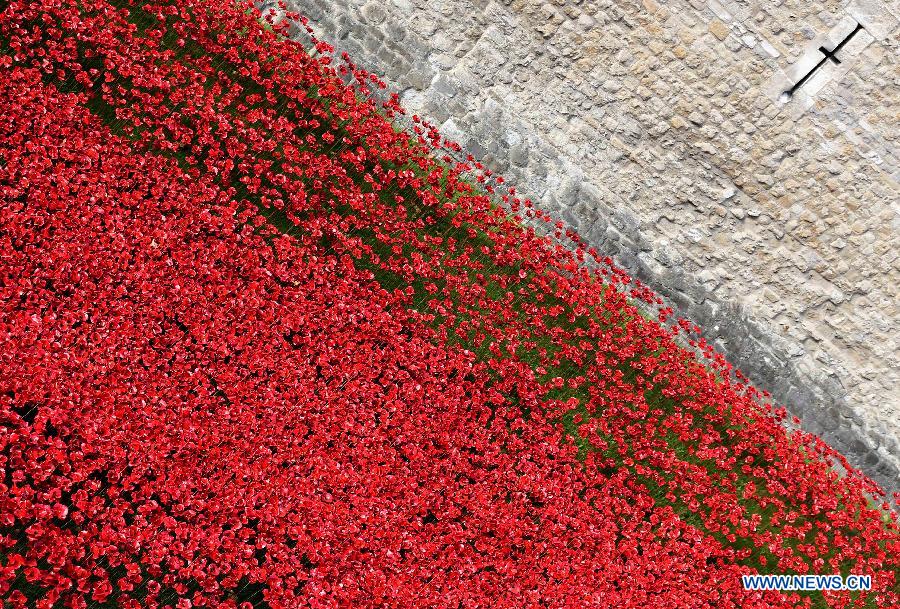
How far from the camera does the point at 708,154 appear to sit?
974cm

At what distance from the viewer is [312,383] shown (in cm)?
657

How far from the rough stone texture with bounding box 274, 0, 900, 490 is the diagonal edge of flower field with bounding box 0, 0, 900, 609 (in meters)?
0.75

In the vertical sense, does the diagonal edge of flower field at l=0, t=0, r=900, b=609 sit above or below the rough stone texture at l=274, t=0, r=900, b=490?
below

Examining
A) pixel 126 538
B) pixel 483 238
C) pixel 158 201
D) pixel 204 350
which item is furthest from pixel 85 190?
pixel 483 238

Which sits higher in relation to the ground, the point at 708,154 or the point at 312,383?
the point at 708,154

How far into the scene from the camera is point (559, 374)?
Result: 26.6 feet

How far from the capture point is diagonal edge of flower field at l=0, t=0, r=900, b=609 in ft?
17.3

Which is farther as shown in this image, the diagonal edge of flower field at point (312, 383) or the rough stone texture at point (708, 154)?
the rough stone texture at point (708, 154)

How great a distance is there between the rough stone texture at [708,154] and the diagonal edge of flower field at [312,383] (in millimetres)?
746

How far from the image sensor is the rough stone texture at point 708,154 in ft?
30.7

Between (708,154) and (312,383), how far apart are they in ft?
20.7

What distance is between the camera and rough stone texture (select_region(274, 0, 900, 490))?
30.7 ft

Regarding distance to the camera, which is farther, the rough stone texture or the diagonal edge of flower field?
the rough stone texture

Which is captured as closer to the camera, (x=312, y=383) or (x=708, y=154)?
(x=312, y=383)
